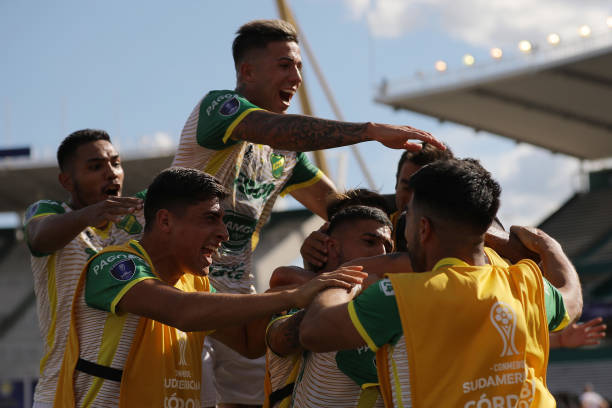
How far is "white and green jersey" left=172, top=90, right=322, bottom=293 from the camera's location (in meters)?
4.30

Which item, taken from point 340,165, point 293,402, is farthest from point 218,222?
point 340,165

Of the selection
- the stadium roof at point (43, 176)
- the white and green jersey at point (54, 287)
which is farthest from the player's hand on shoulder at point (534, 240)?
the stadium roof at point (43, 176)

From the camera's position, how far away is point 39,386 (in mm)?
4281

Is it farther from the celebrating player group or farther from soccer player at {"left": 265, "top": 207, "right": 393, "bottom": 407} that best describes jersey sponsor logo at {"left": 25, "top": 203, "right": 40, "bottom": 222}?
soccer player at {"left": 265, "top": 207, "right": 393, "bottom": 407}

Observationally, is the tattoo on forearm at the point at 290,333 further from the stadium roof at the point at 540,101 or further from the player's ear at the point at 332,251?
the stadium roof at the point at 540,101

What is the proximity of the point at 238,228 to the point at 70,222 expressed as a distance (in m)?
0.93

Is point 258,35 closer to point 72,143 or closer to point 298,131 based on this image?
point 298,131

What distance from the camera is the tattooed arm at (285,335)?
149 inches

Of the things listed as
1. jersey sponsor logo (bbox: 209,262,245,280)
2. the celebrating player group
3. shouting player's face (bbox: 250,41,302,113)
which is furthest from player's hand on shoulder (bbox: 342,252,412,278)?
shouting player's face (bbox: 250,41,302,113)

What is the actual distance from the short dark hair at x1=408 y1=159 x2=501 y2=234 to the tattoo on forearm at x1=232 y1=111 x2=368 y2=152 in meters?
0.72

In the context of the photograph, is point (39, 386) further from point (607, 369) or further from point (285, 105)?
point (607, 369)

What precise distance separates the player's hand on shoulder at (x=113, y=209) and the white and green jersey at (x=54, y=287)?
418 millimetres

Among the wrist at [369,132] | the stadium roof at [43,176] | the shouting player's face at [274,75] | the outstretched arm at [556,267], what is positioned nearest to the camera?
the outstretched arm at [556,267]

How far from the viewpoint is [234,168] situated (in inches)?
180
